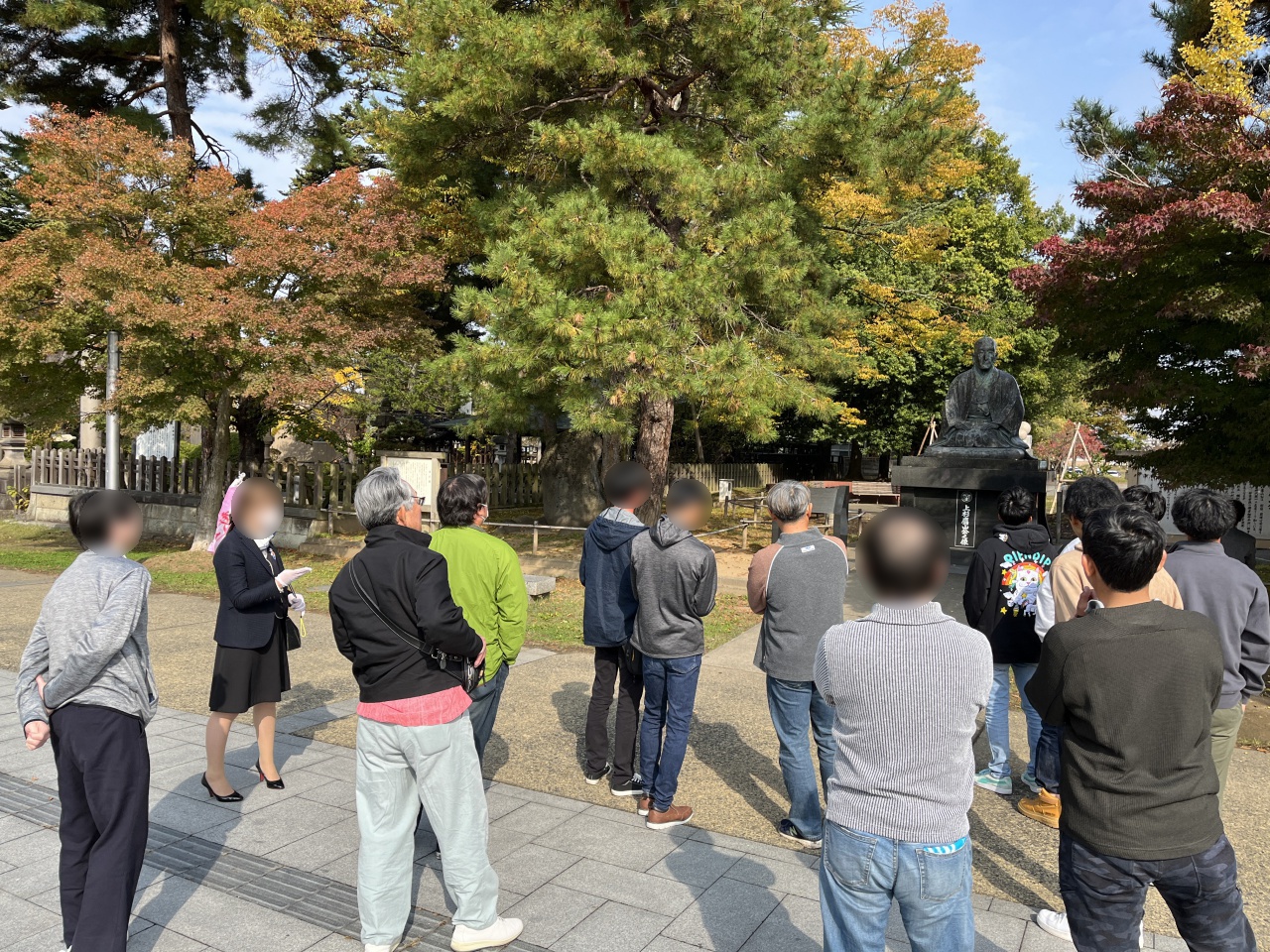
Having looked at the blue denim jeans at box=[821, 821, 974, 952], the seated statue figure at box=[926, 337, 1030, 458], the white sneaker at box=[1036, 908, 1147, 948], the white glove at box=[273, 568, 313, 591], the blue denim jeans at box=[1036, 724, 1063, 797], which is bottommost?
the white sneaker at box=[1036, 908, 1147, 948]

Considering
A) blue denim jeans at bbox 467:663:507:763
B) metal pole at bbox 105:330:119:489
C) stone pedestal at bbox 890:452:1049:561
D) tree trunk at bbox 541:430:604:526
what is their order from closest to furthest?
blue denim jeans at bbox 467:663:507:763, stone pedestal at bbox 890:452:1049:561, metal pole at bbox 105:330:119:489, tree trunk at bbox 541:430:604:526

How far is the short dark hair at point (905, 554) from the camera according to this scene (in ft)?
6.46

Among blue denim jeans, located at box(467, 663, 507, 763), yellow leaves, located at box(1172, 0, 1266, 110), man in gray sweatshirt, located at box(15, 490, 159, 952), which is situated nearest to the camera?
man in gray sweatshirt, located at box(15, 490, 159, 952)

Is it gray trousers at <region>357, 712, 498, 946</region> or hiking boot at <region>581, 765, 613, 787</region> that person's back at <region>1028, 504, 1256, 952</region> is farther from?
hiking boot at <region>581, 765, 613, 787</region>

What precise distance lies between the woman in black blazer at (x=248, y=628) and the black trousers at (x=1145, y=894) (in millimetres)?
3432

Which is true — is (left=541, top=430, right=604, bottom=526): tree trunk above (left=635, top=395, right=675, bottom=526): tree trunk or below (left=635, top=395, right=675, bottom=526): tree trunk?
below

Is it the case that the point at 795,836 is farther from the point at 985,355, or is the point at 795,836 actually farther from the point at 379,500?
the point at 985,355

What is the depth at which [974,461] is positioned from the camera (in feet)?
30.8

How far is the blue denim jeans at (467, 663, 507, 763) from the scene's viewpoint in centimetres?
367

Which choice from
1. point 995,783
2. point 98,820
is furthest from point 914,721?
point 995,783

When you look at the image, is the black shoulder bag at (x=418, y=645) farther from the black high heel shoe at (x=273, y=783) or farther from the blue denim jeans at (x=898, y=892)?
the black high heel shoe at (x=273, y=783)

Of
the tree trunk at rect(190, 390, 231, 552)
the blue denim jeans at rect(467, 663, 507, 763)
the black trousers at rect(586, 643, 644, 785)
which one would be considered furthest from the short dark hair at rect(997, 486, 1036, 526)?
the tree trunk at rect(190, 390, 231, 552)

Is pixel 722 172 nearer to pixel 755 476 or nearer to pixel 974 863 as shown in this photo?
pixel 974 863

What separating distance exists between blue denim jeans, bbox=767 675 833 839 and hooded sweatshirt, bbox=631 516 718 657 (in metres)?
0.45
